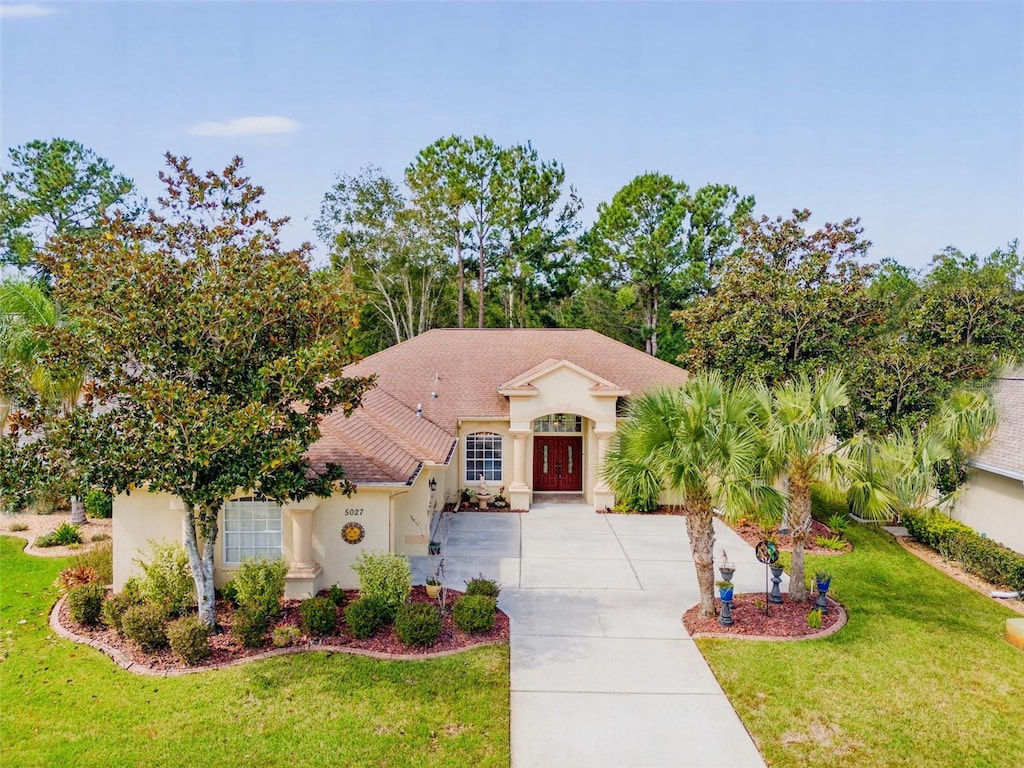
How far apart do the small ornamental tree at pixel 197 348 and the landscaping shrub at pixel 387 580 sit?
2.40 m

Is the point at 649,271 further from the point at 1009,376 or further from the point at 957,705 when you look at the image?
the point at 957,705

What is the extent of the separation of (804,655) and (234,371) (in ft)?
34.9

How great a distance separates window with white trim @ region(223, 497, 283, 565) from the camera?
14.1m

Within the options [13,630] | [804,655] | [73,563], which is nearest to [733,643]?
[804,655]

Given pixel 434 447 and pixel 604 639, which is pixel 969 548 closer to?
pixel 604 639

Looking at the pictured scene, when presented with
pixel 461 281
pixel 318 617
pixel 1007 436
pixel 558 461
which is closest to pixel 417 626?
pixel 318 617

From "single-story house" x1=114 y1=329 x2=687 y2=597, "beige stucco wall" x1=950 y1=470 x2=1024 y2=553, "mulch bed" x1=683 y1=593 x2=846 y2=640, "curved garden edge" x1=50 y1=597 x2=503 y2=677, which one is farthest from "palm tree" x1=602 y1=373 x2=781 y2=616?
"beige stucco wall" x1=950 y1=470 x2=1024 y2=553

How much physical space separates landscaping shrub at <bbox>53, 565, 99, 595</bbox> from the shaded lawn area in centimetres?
1230

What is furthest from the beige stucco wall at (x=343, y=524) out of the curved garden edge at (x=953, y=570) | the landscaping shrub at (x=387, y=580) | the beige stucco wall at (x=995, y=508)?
the beige stucco wall at (x=995, y=508)

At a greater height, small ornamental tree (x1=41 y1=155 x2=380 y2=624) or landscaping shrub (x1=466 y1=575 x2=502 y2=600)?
small ornamental tree (x1=41 y1=155 x2=380 y2=624)

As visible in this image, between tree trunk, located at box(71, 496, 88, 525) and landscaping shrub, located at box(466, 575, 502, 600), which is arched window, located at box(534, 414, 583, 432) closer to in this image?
landscaping shrub, located at box(466, 575, 502, 600)

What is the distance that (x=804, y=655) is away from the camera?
470 inches

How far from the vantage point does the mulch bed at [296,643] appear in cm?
1135

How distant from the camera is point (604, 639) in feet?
41.2
